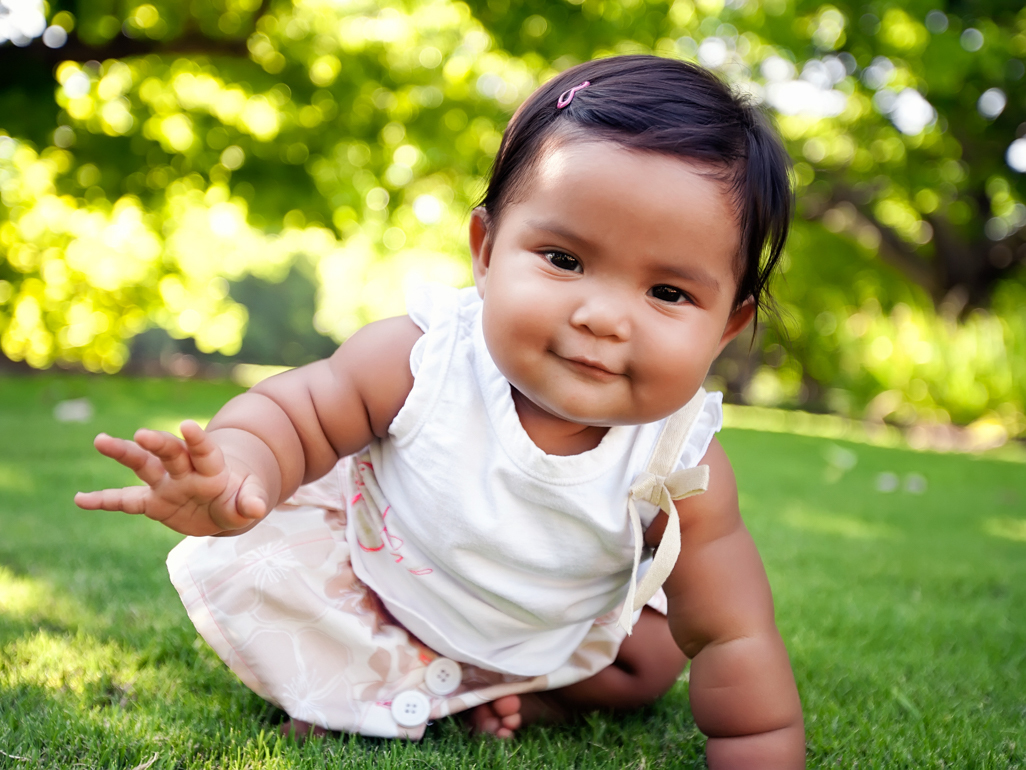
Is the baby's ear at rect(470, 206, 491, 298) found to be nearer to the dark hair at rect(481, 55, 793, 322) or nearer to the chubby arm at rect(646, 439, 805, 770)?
the dark hair at rect(481, 55, 793, 322)

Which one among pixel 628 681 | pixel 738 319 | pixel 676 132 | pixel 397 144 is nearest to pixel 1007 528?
pixel 628 681

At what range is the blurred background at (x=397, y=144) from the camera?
679 cm

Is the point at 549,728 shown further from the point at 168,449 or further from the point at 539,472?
the point at 168,449

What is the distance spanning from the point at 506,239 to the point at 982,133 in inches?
483

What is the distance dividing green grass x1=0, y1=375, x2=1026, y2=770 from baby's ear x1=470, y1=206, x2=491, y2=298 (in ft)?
2.71

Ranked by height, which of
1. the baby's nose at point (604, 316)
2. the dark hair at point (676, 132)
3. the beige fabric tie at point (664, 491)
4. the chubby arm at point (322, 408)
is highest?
the dark hair at point (676, 132)

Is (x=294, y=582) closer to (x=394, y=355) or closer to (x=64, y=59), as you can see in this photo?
(x=394, y=355)

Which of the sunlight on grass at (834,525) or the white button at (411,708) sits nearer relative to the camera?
the white button at (411,708)

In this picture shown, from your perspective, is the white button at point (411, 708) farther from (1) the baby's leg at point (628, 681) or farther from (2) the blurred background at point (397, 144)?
(2) the blurred background at point (397, 144)

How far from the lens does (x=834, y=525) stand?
14.1 feet

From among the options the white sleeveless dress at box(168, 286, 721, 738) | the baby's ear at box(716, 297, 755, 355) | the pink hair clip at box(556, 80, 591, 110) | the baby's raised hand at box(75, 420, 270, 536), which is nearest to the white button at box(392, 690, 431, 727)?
the white sleeveless dress at box(168, 286, 721, 738)

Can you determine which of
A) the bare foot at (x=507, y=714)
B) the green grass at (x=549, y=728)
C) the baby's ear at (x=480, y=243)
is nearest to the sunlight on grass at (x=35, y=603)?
the green grass at (x=549, y=728)

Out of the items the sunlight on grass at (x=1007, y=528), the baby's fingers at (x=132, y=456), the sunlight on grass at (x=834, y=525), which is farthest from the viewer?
the sunlight on grass at (x=1007, y=528)

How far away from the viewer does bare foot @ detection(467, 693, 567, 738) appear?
1645 mm
